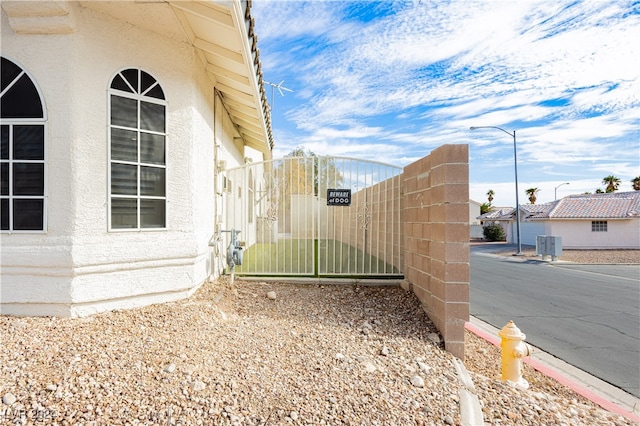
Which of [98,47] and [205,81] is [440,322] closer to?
[205,81]

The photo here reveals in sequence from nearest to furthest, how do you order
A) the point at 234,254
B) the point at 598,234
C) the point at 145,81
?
the point at 145,81, the point at 234,254, the point at 598,234

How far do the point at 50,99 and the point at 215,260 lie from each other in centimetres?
338

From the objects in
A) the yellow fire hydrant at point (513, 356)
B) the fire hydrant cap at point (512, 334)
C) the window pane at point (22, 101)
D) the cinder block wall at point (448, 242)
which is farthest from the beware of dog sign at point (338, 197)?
the window pane at point (22, 101)

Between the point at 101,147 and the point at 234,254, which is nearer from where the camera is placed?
the point at 101,147

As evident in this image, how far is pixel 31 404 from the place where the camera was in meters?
2.54

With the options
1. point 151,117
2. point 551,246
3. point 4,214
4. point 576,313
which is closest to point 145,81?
point 151,117

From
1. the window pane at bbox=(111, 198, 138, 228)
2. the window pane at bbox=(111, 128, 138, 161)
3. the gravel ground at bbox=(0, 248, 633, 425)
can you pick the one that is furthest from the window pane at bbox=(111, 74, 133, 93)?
the gravel ground at bbox=(0, 248, 633, 425)

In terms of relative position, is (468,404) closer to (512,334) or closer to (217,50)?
(512,334)

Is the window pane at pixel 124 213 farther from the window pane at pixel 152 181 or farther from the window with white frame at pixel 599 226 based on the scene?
the window with white frame at pixel 599 226

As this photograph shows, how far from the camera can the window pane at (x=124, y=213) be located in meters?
4.34

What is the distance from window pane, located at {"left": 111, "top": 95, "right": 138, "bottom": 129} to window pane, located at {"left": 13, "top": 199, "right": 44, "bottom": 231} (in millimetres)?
1356

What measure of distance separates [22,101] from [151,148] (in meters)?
1.49

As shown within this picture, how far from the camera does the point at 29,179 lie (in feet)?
13.4

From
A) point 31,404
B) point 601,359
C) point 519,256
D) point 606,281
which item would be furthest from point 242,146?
point 519,256
